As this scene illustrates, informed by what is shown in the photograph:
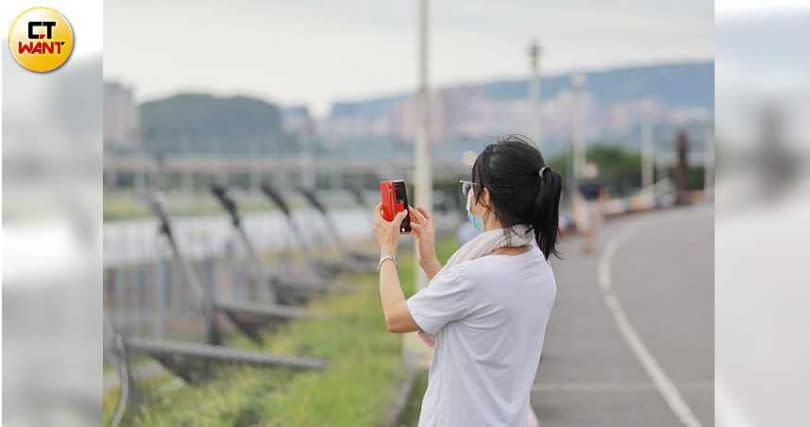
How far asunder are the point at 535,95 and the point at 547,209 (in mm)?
19545

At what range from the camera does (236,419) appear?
6.28 m

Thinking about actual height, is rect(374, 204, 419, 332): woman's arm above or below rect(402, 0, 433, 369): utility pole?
below

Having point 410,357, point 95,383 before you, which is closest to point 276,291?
point 410,357

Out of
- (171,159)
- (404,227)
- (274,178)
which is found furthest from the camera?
(274,178)

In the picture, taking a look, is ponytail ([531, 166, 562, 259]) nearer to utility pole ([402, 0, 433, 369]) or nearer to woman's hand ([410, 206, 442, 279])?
woman's hand ([410, 206, 442, 279])

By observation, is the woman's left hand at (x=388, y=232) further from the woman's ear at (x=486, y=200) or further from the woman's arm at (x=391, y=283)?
the woman's ear at (x=486, y=200)

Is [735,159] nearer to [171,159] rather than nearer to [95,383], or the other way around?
[95,383]

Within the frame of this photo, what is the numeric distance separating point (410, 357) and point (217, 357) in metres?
1.32

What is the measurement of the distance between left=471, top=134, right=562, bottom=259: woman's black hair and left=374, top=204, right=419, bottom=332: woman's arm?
8.4 inches

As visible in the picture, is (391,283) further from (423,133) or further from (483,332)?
(423,133)

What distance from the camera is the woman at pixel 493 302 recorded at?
99.5 inches

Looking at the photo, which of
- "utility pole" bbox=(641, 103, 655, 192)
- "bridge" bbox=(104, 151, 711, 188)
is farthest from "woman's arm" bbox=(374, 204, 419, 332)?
"utility pole" bbox=(641, 103, 655, 192)

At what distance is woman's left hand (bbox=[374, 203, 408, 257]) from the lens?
2.68 meters

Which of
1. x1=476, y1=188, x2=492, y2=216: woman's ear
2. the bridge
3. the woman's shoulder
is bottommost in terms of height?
the woman's shoulder
